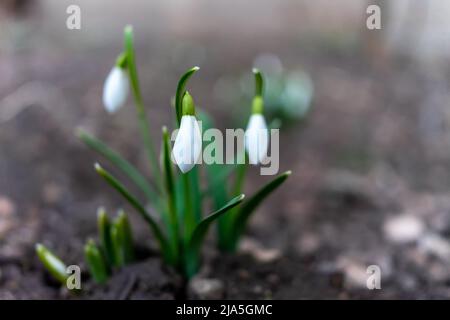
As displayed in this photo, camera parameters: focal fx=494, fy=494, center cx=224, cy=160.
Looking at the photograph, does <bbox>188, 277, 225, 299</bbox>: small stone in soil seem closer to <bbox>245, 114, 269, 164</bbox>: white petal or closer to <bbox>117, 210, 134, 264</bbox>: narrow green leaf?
<bbox>117, 210, 134, 264</bbox>: narrow green leaf

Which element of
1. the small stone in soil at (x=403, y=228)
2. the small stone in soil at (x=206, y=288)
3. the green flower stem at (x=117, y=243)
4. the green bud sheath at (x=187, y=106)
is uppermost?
the green bud sheath at (x=187, y=106)

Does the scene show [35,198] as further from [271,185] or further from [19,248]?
[271,185]

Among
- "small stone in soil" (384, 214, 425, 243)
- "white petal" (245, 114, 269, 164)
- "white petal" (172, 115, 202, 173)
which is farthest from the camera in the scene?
"small stone in soil" (384, 214, 425, 243)

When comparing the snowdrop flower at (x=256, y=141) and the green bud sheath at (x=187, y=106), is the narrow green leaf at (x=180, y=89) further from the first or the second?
the snowdrop flower at (x=256, y=141)

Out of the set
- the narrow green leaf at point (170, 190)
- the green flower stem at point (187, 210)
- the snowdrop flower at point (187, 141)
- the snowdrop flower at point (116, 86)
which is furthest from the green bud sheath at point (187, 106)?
the snowdrop flower at point (116, 86)

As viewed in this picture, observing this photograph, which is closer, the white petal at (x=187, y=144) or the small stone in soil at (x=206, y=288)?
the white petal at (x=187, y=144)

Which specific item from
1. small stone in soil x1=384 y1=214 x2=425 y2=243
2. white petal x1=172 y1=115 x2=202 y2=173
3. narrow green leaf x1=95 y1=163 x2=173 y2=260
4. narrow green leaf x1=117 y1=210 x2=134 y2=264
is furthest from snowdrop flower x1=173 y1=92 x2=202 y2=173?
small stone in soil x1=384 y1=214 x2=425 y2=243

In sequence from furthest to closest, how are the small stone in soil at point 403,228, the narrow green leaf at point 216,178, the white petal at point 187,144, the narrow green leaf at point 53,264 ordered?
the small stone in soil at point 403,228
the narrow green leaf at point 216,178
the narrow green leaf at point 53,264
the white petal at point 187,144
